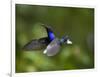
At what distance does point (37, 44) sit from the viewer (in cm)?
185

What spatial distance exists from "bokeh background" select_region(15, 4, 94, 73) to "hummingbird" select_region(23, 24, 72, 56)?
3 cm

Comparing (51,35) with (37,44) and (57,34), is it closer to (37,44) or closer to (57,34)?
(57,34)

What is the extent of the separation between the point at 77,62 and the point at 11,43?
2.23ft

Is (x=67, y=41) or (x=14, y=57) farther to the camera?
(x=67, y=41)

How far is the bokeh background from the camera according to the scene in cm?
181

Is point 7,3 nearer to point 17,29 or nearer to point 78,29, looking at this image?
point 17,29

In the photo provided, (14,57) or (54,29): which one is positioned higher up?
(54,29)

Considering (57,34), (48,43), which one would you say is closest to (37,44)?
(48,43)

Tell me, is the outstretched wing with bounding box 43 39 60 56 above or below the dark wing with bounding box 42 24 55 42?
below

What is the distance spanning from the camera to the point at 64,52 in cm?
192

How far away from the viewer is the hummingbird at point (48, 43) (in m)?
1.84

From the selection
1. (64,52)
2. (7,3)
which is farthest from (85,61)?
(7,3)
